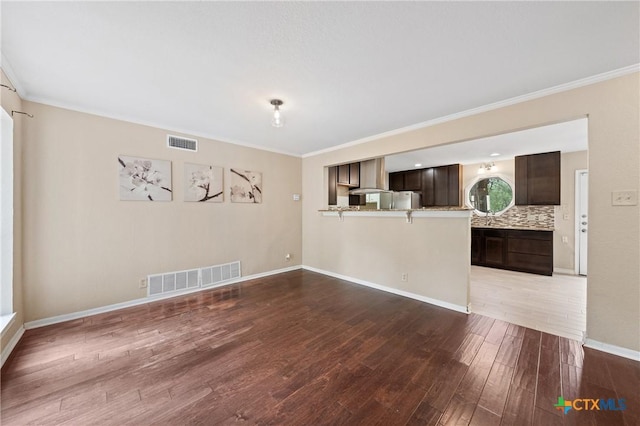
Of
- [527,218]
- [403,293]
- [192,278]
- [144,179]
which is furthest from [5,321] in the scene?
[527,218]

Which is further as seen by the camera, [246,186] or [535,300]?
[246,186]

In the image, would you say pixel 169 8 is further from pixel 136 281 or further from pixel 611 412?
pixel 611 412

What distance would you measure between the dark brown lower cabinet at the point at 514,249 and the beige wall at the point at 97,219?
556cm

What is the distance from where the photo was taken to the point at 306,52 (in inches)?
74.3

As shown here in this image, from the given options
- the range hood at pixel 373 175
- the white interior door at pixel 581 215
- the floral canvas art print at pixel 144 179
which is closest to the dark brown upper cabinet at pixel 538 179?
the white interior door at pixel 581 215

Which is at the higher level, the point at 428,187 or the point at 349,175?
the point at 349,175

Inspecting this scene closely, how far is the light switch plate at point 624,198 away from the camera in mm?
2104

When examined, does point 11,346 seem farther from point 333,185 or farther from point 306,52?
point 333,185

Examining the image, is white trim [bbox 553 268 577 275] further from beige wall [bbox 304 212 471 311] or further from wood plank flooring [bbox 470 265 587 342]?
beige wall [bbox 304 212 471 311]

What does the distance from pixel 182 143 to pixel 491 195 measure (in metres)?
6.94

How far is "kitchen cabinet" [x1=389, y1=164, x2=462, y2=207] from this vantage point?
6.21 meters

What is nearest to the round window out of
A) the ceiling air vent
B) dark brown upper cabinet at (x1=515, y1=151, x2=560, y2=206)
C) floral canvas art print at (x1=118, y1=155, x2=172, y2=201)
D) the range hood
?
dark brown upper cabinet at (x1=515, y1=151, x2=560, y2=206)

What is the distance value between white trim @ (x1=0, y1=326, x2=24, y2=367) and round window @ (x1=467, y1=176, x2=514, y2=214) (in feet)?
26.4

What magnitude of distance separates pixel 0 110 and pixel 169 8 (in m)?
2.04
